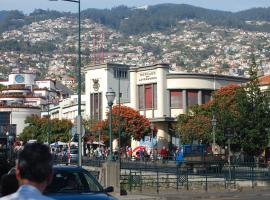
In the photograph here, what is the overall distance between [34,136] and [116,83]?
17.1 metres

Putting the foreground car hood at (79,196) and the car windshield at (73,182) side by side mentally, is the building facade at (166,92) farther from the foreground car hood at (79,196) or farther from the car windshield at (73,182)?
the foreground car hood at (79,196)

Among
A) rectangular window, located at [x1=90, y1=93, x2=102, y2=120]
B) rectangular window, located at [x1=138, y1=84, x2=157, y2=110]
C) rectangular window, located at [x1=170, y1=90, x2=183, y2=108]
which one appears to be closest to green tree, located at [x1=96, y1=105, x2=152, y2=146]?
rectangular window, located at [x1=138, y1=84, x2=157, y2=110]

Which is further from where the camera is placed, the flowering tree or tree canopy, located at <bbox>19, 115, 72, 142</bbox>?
tree canopy, located at <bbox>19, 115, 72, 142</bbox>

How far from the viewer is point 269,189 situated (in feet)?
114

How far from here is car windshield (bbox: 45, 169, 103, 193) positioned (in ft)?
44.2

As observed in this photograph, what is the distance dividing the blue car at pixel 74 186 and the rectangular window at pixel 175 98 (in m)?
78.3

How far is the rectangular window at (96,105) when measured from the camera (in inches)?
4082

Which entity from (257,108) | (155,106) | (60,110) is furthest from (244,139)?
(60,110)

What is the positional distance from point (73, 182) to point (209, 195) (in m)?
18.2

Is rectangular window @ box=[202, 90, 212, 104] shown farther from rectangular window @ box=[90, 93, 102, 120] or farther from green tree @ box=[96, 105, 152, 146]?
rectangular window @ box=[90, 93, 102, 120]

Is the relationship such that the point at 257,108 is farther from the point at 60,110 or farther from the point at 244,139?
the point at 60,110

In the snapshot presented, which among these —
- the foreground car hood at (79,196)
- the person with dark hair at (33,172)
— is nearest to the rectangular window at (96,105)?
the foreground car hood at (79,196)

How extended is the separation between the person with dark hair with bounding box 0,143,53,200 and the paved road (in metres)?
23.2

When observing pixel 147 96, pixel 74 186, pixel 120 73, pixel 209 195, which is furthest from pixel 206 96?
pixel 74 186
